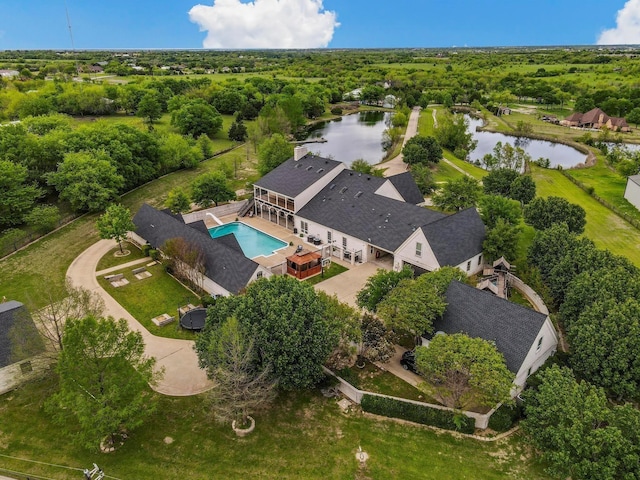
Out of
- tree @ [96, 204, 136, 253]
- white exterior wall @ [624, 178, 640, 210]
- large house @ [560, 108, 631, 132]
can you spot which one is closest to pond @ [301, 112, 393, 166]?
white exterior wall @ [624, 178, 640, 210]

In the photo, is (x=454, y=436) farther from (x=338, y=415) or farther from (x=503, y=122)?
(x=503, y=122)

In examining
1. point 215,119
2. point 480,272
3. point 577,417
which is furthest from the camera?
point 215,119

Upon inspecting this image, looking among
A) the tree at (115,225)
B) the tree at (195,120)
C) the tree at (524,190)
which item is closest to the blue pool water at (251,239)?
the tree at (115,225)

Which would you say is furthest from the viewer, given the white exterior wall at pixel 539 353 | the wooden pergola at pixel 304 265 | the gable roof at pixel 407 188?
the gable roof at pixel 407 188

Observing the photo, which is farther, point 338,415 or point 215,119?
point 215,119

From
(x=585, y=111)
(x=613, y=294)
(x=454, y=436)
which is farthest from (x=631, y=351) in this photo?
(x=585, y=111)

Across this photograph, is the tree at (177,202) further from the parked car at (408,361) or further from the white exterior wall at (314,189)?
the parked car at (408,361)

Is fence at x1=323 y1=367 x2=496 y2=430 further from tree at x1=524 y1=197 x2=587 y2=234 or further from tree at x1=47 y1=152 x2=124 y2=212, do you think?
tree at x1=47 y1=152 x2=124 y2=212
